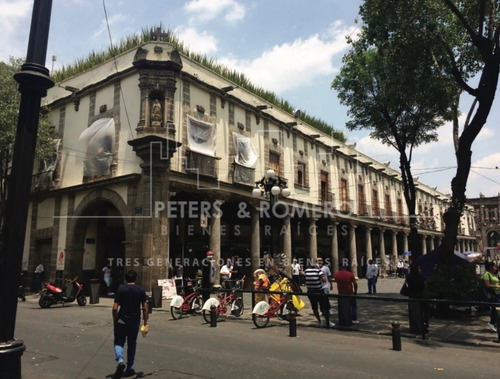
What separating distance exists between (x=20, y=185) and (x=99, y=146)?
16.9 m

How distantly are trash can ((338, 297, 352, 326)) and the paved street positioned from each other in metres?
0.29

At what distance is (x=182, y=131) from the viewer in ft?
62.2

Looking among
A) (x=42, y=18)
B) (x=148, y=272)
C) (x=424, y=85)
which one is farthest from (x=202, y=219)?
(x=42, y=18)

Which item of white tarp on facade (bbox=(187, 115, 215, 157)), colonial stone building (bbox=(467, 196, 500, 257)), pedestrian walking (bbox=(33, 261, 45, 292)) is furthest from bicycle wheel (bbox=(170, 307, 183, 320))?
colonial stone building (bbox=(467, 196, 500, 257))

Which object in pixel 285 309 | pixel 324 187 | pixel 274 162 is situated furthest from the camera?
pixel 324 187

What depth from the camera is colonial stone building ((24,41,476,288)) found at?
57.1ft

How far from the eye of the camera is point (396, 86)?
13758mm

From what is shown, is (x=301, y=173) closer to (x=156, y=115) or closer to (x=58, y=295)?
(x=156, y=115)

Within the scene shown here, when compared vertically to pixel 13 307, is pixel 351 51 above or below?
above

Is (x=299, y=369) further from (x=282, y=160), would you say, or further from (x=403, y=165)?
(x=282, y=160)

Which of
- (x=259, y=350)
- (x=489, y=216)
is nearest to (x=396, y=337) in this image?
(x=259, y=350)

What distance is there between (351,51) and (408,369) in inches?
518

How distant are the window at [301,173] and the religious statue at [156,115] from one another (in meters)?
12.0

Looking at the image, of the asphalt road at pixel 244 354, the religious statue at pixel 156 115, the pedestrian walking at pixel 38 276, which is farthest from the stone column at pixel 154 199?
the pedestrian walking at pixel 38 276
